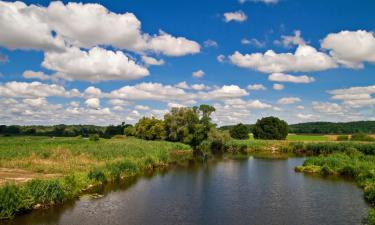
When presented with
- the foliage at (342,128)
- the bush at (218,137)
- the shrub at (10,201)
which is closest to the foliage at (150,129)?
the bush at (218,137)

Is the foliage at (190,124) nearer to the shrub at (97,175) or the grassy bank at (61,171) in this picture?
the grassy bank at (61,171)

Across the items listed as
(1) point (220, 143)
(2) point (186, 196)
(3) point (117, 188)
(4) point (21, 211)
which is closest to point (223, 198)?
(2) point (186, 196)

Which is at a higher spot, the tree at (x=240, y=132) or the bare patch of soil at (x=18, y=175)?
the tree at (x=240, y=132)

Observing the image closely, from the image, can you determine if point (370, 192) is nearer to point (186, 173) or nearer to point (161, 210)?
point (161, 210)

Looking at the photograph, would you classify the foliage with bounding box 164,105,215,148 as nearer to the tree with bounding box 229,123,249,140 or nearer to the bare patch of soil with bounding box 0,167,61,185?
the tree with bounding box 229,123,249,140

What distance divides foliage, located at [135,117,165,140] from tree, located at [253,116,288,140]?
32.6m

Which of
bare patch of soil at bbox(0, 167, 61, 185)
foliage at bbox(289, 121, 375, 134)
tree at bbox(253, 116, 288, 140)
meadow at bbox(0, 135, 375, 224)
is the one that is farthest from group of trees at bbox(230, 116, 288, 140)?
bare patch of soil at bbox(0, 167, 61, 185)

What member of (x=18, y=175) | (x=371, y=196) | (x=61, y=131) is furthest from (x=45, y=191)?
(x=61, y=131)

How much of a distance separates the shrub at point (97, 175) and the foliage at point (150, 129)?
194 ft

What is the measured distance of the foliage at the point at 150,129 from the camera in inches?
3686

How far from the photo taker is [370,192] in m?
26.4

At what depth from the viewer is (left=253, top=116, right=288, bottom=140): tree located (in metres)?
104

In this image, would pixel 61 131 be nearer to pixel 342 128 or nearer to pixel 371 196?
pixel 342 128

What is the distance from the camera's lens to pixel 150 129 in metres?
98.0
